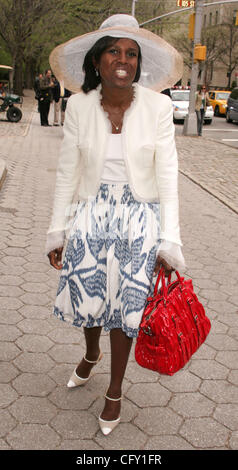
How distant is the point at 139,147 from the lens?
98.3 inches

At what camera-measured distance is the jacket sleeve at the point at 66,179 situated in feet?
8.54

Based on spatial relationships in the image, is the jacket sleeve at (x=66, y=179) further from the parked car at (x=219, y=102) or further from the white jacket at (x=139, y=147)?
the parked car at (x=219, y=102)

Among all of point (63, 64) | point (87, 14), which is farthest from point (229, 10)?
point (63, 64)

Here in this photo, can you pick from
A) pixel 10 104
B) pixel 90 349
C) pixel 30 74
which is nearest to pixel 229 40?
pixel 30 74

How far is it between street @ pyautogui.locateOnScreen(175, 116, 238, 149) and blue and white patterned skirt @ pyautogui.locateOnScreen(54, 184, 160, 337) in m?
15.2

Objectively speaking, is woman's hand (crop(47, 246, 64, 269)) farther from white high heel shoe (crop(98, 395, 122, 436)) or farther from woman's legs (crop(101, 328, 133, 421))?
white high heel shoe (crop(98, 395, 122, 436))

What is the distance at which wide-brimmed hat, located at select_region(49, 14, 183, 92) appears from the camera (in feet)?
8.18

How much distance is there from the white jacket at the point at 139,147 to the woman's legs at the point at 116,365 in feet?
1.65

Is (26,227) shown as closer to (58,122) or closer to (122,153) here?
(122,153)

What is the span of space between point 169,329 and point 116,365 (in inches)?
15.5

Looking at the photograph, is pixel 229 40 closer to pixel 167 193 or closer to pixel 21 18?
pixel 21 18

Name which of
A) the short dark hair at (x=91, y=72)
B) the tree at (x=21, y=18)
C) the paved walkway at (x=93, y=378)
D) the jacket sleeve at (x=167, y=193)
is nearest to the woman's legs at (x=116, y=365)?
the paved walkway at (x=93, y=378)

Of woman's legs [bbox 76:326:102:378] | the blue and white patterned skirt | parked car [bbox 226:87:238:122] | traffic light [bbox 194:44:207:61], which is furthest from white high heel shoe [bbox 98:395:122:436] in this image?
parked car [bbox 226:87:238:122]

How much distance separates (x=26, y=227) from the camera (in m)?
6.48
